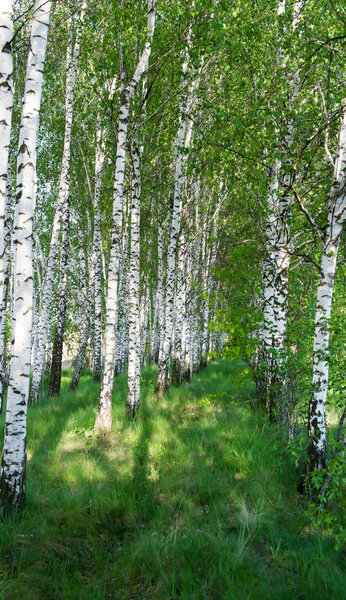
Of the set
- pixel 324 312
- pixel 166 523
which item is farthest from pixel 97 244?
pixel 166 523

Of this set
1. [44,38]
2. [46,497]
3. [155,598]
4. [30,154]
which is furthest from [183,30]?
[155,598]

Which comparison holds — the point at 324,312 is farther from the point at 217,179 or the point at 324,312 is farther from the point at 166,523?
the point at 217,179

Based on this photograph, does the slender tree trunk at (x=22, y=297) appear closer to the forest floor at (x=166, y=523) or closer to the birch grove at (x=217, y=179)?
the birch grove at (x=217, y=179)

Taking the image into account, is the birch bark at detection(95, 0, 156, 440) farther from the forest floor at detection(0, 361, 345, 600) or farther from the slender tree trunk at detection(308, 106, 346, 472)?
the slender tree trunk at detection(308, 106, 346, 472)

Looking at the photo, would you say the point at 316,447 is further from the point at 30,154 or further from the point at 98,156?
the point at 98,156

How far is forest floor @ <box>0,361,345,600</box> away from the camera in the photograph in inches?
123

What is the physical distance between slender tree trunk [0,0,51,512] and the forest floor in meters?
0.47

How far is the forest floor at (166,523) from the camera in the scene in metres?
3.14

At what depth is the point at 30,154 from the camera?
4.61 metres

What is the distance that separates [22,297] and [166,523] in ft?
10.9

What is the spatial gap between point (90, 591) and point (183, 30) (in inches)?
437

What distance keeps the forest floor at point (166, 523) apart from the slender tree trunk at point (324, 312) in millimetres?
528

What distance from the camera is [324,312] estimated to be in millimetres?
4543

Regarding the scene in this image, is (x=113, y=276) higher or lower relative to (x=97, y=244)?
lower
